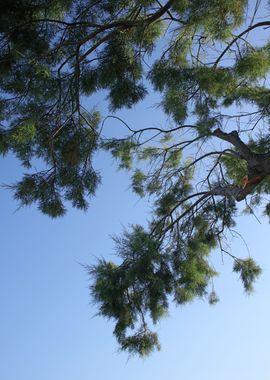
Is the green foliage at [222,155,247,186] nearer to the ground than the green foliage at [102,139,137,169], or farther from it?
nearer to the ground

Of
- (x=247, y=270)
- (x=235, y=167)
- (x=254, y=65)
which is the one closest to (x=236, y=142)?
(x=254, y=65)

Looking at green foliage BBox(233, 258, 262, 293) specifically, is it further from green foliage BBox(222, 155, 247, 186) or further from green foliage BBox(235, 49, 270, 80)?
green foliage BBox(235, 49, 270, 80)

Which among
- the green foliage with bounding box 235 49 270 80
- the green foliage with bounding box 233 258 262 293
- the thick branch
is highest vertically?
the green foliage with bounding box 235 49 270 80

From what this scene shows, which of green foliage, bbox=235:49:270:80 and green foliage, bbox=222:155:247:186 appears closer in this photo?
green foliage, bbox=235:49:270:80

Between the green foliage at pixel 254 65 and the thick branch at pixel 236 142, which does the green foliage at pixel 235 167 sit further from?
the green foliage at pixel 254 65

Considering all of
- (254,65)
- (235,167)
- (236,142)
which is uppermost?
(254,65)

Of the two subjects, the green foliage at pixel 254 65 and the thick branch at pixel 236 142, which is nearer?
the thick branch at pixel 236 142

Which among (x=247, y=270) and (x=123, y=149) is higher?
(x=123, y=149)

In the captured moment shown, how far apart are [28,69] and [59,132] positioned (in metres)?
0.69

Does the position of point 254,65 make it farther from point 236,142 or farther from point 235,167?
point 235,167

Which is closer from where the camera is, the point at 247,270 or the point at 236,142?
the point at 236,142

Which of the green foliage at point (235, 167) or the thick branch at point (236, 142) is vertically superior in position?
the green foliage at point (235, 167)

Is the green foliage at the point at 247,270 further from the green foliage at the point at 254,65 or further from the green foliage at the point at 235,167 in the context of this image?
the green foliage at the point at 254,65

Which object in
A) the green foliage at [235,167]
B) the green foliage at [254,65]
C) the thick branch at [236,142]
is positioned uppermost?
the green foliage at [254,65]
